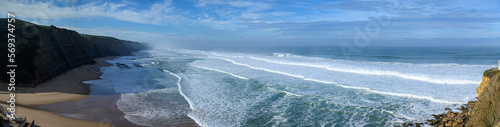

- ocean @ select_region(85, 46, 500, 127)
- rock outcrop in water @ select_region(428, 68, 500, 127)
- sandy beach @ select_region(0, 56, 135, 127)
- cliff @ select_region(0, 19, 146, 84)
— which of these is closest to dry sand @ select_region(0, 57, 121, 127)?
sandy beach @ select_region(0, 56, 135, 127)

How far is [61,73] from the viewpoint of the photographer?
67.6ft

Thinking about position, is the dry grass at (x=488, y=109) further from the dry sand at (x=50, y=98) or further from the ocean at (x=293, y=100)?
the dry sand at (x=50, y=98)

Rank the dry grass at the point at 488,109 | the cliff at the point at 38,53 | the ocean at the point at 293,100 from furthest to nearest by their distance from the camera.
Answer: the cliff at the point at 38,53 → the ocean at the point at 293,100 → the dry grass at the point at 488,109

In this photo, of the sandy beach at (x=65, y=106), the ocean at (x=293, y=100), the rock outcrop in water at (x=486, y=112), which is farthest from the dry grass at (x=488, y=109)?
the sandy beach at (x=65, y=106)

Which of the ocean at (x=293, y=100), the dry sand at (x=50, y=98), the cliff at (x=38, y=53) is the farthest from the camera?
the cliff at (x=38, y=53)

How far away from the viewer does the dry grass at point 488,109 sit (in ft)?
21.9

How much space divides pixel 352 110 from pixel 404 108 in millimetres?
2298

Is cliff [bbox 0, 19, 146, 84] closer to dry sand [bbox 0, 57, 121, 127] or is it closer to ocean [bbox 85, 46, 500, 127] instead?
dry sand [bbox 0, 57, 121, 127]

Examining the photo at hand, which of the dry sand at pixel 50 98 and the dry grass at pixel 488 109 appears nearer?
the dry grass at pixel 488 109

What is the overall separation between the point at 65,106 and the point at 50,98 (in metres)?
2.01

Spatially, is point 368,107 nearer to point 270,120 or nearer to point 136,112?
point 270,120

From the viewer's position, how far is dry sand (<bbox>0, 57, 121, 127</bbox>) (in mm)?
9359

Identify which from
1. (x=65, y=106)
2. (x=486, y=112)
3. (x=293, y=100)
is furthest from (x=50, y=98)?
(x=486, y=112)

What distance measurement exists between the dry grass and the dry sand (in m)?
12.1
